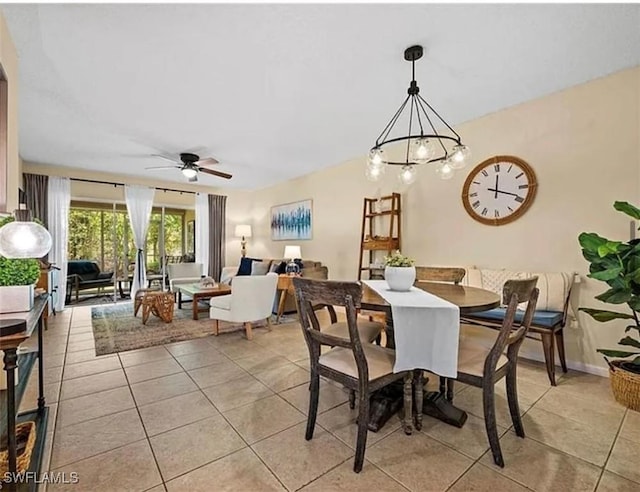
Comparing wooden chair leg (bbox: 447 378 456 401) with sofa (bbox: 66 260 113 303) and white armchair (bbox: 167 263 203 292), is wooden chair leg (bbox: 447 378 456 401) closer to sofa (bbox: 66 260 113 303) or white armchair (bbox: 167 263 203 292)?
white armchair (bbox: 167 263 203 292)

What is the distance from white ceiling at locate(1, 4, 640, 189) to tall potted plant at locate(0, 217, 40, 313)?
1.51 meters

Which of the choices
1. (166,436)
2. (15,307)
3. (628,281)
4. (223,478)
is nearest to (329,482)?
(223,478)

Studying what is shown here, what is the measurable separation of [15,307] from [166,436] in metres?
1.04

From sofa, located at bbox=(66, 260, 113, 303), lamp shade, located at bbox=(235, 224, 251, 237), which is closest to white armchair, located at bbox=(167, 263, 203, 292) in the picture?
lamp shade, located at bbox=(235, 224, 251, 237)

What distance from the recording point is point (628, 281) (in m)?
2.00

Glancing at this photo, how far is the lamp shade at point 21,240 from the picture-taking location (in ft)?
4.53

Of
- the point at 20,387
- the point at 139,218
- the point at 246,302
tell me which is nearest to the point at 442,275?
the point at 246,302

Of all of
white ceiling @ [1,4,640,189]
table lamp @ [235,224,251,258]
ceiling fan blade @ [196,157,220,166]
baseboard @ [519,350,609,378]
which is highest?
white ceiling @ [1,4,640,189]

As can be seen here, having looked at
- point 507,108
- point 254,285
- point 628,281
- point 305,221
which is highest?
point 507,108

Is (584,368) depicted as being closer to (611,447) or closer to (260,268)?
(611,447)

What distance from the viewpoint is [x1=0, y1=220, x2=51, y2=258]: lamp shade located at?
138 cm

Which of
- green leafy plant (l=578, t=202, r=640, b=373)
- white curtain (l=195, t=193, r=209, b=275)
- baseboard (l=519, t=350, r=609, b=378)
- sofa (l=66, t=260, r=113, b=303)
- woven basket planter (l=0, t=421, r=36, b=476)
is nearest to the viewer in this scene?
woven basket planter (l=0, t=421, r=36, b=476)

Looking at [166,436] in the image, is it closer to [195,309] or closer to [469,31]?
[195,309]

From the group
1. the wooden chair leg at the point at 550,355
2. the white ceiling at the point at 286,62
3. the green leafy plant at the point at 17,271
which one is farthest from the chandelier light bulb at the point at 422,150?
the green leafy plant at the point at 17,271
